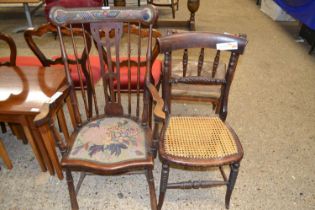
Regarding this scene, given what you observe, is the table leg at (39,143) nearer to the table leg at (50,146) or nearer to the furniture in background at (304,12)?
the table leg at (50,146)

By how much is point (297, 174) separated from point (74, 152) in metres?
1.44

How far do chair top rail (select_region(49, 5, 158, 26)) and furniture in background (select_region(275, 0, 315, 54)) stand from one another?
265 cm

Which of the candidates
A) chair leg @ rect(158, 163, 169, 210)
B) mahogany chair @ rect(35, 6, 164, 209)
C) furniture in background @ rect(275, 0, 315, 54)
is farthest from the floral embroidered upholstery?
furniture in background @ rect(275, 0, 315, 54)

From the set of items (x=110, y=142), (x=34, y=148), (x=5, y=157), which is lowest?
(x=5, y=157)

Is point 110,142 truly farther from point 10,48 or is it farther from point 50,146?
point 10,48

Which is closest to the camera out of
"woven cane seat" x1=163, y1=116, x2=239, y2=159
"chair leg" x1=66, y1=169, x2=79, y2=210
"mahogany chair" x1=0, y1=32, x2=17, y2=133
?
"woven cane seat" x1=163, y1=116, x2=239, y2=159

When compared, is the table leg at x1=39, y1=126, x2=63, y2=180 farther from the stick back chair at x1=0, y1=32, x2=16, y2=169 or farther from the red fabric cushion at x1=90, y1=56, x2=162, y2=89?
the red fabric cushion at x1=90, y1=56, x2=162, y2=89

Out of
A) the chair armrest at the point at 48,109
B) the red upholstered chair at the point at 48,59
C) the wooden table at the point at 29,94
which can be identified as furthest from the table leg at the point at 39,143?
the red upholstered chair at the point at 48,59

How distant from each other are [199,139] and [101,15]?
0.81 meters

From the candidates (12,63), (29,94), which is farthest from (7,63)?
(29,94)

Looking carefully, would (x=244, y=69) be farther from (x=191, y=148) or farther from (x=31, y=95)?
(x=31, y=95)

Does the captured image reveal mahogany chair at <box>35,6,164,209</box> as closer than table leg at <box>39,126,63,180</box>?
Yes

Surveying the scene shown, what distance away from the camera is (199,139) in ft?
4.48

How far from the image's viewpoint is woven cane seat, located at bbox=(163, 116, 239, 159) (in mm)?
1280
